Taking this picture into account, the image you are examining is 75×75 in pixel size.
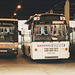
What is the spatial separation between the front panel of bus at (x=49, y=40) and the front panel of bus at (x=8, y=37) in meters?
3.05

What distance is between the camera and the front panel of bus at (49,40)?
1450 centimetres

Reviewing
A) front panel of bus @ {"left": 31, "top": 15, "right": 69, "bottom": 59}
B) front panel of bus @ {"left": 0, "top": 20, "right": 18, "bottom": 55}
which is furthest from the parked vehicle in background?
front panel of bus @ {"left": 0, "top": 20, "right": 18, "bottom": 55}

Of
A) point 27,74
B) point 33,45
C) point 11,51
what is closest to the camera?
point 27,74

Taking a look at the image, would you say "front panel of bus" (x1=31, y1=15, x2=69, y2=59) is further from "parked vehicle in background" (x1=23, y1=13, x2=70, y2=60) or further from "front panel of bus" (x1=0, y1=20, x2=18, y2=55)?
"front panel of bus" (x1=0, y1=20, x2=18, y2=55)

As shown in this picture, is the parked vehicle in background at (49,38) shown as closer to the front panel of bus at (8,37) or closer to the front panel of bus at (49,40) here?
the front panel of bus at (49,40)

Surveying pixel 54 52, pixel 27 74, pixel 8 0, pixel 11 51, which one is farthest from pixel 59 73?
pixel 8 0

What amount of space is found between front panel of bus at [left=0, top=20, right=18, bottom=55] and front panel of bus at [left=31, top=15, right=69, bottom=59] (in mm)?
3048

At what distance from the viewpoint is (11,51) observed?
17.2m

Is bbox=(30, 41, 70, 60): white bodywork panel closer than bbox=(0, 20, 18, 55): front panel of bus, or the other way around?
bbox=(30, 41, 70, 60): white bodywork panel

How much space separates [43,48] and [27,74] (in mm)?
4561

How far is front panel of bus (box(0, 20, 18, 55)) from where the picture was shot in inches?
679

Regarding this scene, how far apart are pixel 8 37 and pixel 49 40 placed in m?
3.98

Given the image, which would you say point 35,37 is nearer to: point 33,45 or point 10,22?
point 33,45

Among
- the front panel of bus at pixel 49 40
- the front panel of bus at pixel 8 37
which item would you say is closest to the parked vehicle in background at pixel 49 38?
the front panel of bus at pixel 49 40
